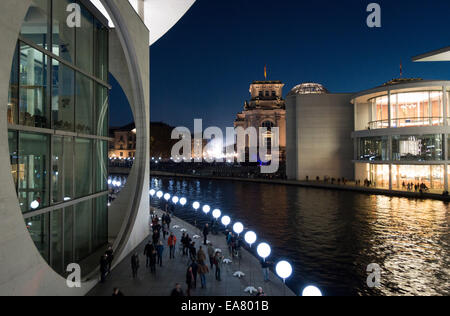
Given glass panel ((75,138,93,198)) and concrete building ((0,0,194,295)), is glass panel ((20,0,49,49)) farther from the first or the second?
glass panel ((75,138,93,198))

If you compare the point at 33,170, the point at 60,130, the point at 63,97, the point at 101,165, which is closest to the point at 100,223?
the point at 101,165

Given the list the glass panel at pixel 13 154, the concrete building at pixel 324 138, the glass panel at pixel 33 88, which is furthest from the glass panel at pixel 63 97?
the concrete building at pixel 324 138

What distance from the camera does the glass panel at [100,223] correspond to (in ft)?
45.2

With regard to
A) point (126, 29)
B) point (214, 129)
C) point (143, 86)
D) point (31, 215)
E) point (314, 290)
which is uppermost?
point (214, 129)

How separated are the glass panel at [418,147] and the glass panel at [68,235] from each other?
40051mm

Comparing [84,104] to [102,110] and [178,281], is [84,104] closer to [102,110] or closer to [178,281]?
[102,110]

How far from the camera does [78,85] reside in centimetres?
1191

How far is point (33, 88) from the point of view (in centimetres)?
903

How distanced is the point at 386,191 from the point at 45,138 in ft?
121

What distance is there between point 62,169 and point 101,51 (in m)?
6.22

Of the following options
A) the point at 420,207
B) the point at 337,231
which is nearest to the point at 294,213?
the point at 337,231

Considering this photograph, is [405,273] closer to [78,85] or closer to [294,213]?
[294,213]

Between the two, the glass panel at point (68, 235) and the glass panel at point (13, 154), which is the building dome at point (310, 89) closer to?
the glass panel at point (68, 235)
